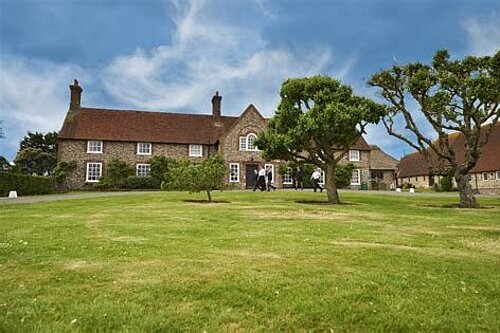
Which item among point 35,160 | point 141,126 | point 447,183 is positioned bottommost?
point 447,183

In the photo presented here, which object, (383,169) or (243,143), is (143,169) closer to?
(243,143)

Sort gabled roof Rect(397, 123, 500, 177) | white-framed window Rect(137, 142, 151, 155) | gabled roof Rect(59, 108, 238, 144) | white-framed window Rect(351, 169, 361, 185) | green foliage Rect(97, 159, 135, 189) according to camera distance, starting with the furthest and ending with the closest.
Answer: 1. white-framed window Rect(351, 169, 361, 185)
2. gabled roof Rect(397, 123, 500, 177)
3. white-framed window Rect(137, 142, 151, 155)
4. gabled roof Rect(59, 108, 238, 144)
5. green foliage Rect(97, 159, 135, 189)

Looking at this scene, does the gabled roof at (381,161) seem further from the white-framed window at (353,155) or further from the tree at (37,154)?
the tree at (37,154)

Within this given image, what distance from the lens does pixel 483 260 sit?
6863mm

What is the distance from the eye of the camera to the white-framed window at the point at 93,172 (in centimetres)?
3912

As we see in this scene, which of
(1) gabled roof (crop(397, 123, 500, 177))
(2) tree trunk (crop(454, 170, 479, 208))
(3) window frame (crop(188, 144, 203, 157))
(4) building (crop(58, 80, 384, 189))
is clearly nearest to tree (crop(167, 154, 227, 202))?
(2) tree trunk (crop(454, 170, 479, 208))

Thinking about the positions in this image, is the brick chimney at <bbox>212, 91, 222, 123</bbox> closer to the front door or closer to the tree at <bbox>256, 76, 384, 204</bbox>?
the front door

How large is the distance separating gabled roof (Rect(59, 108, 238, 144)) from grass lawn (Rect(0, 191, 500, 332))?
106ft

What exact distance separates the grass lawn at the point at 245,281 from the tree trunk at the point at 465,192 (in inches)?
503

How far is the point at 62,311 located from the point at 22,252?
3.46 metres

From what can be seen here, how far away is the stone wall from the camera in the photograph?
128ft

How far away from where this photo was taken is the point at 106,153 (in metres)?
40.2

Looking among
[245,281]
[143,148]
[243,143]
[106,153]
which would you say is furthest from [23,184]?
[245,281]

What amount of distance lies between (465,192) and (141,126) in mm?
31555
